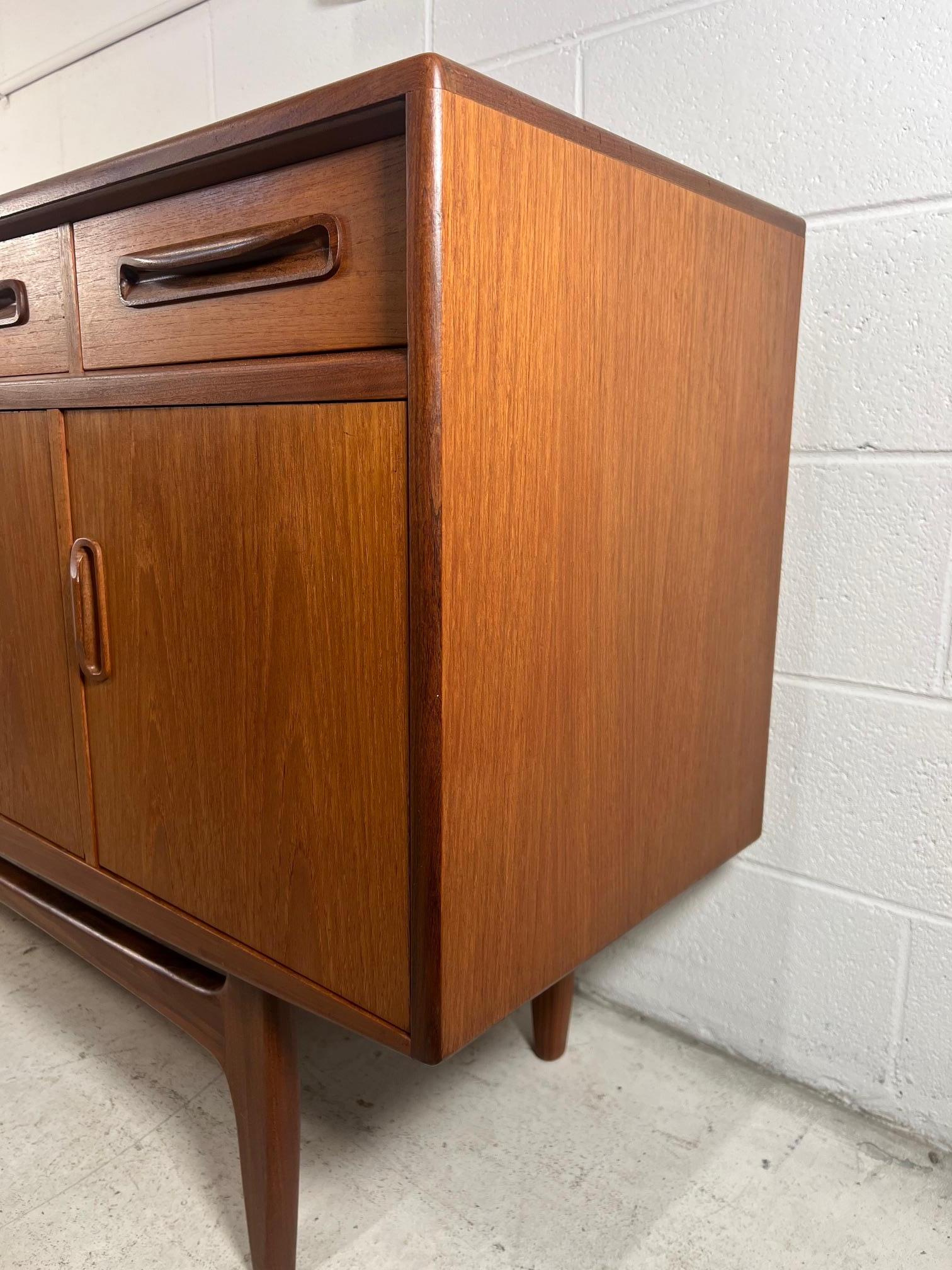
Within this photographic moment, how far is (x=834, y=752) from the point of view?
1085 millimetres

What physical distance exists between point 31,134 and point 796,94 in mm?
1464

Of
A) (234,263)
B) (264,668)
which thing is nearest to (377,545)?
(264,668)

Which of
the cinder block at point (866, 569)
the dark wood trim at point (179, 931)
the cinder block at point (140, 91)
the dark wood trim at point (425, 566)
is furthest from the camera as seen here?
the cinder block at point (140, 91)

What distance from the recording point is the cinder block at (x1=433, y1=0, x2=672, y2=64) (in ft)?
3.67

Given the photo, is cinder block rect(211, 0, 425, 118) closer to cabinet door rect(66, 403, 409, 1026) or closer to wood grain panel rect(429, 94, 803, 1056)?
wood grain panel rect(429, 94, 803, 1056)

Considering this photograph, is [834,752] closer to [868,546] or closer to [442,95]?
[868,546]

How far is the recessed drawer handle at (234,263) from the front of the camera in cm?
69

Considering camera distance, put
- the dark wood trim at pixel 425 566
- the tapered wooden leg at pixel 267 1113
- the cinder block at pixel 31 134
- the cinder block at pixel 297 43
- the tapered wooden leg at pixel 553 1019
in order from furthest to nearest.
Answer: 1. the cinder block at pixel 31 134
2. the cinder block at pixel 297 43
3. the tapered wooden leg at pixel 553 1019
4. the tapered wooden leg at pixel 267 1113
5. the dark wood trim at pixel 425 566

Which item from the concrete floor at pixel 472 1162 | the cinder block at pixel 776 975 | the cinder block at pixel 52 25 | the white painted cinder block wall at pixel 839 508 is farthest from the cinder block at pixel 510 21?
the concrete floor at pixel 472 1162

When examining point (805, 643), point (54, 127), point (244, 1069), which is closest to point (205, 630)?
point (244, 1069)

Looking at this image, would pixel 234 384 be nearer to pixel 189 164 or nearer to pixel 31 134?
pixel 189 164

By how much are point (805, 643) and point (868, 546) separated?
0.42 feet

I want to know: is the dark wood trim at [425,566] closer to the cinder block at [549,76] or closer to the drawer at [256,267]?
the drawer at [256,267]

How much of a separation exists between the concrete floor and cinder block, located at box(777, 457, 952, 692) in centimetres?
52
